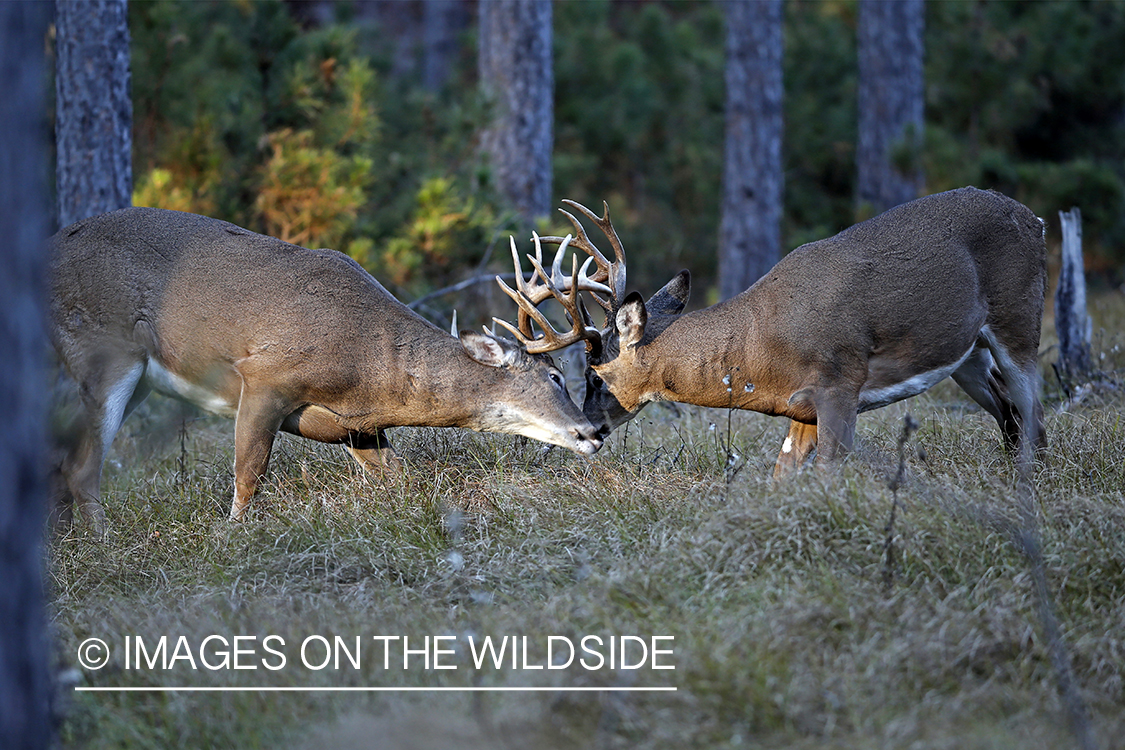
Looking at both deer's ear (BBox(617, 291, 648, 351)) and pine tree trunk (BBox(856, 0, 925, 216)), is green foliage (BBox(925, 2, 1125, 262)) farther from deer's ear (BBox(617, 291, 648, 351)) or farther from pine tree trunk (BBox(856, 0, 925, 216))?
deer's ear (BBox(617, 291, 648, 351))

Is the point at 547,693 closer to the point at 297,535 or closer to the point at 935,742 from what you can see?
the point at 935,742

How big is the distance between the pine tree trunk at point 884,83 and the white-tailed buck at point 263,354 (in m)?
9.21

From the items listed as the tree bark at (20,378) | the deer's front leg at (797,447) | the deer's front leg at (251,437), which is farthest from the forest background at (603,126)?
the tree bark at (20,378)

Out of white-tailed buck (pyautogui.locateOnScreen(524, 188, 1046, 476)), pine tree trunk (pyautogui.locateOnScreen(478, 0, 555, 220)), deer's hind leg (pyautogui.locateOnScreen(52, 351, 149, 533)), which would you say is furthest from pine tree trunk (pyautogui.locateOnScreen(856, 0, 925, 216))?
deer's hind leg (pyautogui.locateOnScreen(52, 351, 149, 533))

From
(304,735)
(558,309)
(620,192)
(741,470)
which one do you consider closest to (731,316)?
(741,470)

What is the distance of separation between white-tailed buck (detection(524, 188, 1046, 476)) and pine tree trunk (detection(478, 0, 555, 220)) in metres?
4.56

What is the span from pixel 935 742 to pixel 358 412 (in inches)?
121

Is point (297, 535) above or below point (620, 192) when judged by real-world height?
above

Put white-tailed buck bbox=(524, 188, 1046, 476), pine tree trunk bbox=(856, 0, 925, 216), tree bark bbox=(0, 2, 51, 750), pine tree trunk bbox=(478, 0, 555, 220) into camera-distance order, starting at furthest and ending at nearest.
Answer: pine tree trunk bbox=(856, 0, 925, 216), pine tree trunk bbox=(478, 0, 555, 220), white-tailed buck bbox=(524, 188, 1046, 476), tree bark bbox=(0, 2, 51, 750)

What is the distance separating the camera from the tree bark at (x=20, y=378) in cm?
262

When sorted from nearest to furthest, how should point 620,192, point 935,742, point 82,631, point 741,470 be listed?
point 935,742 → point 82,631 → point 741,470 → point 620,192

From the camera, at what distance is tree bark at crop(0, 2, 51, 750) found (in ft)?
8.58

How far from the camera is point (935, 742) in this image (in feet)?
9.95

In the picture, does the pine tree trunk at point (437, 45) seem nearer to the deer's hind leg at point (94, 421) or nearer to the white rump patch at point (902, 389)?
the deer's hind leg at point (94, 421)
